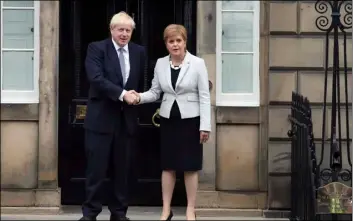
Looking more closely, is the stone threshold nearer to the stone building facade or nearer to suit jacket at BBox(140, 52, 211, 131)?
the stone building facade

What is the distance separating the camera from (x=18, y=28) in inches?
341

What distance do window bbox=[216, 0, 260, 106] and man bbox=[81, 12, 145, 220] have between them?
2043mm

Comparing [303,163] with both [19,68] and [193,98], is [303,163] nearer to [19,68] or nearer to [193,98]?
[193,98]

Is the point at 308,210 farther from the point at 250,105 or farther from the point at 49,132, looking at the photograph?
the point at 49,132

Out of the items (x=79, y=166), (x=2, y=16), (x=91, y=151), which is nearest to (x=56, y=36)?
(x=2, y=16)

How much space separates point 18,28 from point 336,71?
354 cm

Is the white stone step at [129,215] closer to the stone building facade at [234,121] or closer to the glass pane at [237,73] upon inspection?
the stone building facade at [234,121]

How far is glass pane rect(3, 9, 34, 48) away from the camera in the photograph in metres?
8.65

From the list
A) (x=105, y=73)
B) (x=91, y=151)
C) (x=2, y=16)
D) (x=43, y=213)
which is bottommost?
(x=43, y=213)

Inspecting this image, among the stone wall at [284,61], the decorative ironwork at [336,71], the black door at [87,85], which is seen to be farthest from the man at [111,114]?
the decorative ironwork at [336,71]

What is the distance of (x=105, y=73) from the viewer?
6781mm

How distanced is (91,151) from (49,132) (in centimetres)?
184

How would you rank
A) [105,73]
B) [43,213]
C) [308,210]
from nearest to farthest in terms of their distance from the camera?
[105,73], [308,210], [43,213]

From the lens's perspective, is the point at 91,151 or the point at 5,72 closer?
the point at 91,151
